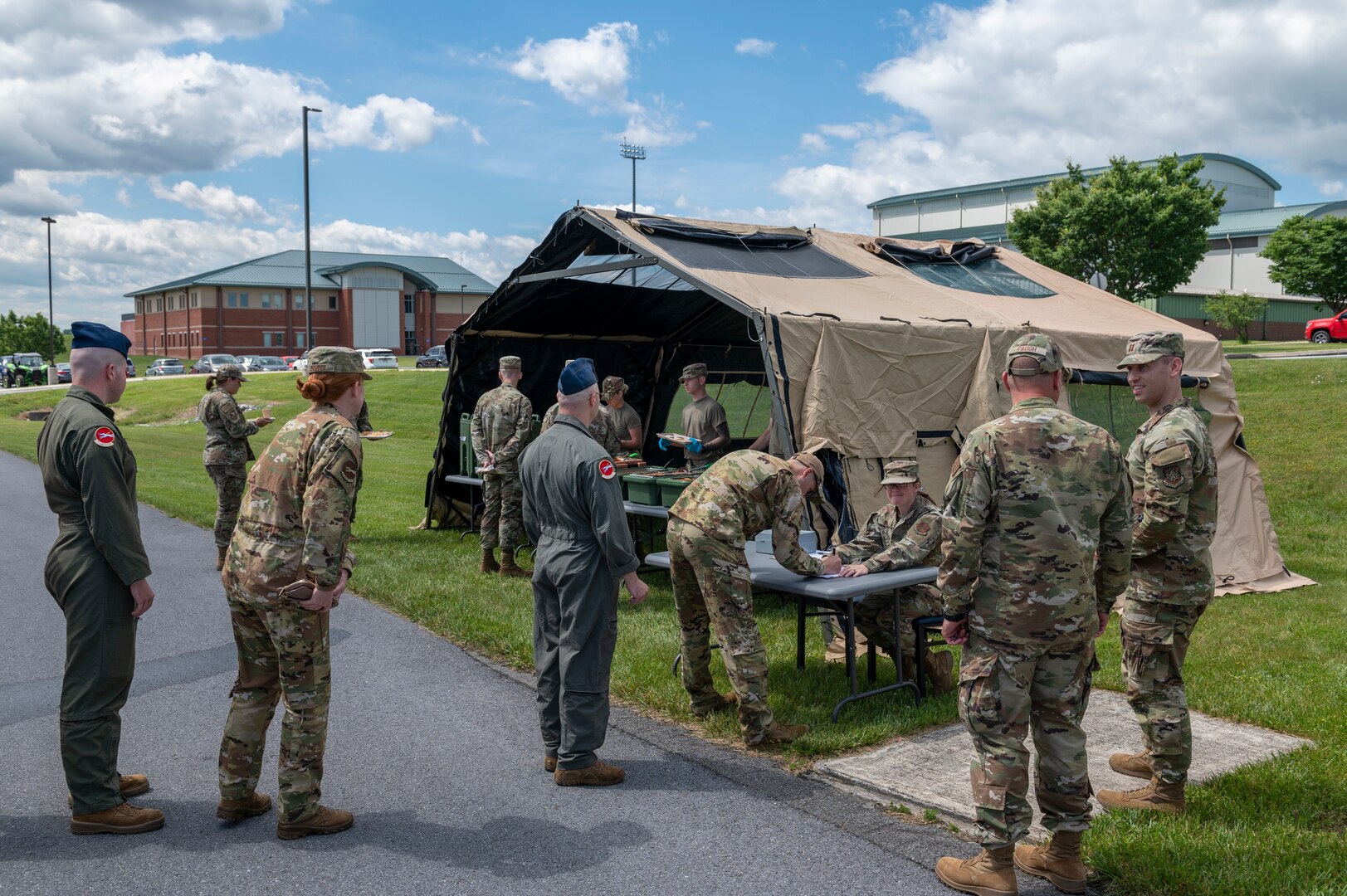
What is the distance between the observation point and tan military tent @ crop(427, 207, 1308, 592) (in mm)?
8258

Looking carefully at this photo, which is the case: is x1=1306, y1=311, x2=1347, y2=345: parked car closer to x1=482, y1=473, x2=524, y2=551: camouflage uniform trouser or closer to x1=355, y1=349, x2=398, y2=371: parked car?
x1=482, y1=473, x2=524, y2=551: camouflage uniform trouser

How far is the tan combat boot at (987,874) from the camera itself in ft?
12.6

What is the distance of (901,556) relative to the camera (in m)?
6.21

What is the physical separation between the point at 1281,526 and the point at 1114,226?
23.7 metres

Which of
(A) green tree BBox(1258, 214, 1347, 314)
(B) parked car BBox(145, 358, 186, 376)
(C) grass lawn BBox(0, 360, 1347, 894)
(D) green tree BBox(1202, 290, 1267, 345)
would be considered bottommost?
(C) grass lawn BBox(0, 360, 1347, 894)

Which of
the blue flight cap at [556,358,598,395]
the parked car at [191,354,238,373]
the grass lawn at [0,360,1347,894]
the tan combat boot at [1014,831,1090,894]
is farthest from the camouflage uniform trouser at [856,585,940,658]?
the parked car at [191,354,238,373]

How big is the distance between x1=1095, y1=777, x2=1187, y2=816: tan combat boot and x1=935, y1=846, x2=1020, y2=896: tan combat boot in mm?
1018

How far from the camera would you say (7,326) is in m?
68.2

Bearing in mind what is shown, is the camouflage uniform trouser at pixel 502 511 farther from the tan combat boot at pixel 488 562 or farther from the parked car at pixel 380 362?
the parked car at pixel 380 362

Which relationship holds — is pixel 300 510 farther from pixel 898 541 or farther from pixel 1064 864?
pixel 898 541

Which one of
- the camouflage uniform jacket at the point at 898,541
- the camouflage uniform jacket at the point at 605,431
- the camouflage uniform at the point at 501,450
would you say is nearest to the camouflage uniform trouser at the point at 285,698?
the camouflage uniform jacket at the point at 898,541

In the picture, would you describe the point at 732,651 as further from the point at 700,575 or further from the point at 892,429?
the point at 892,429

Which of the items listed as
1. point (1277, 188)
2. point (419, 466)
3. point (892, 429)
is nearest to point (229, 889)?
point (892, 429)

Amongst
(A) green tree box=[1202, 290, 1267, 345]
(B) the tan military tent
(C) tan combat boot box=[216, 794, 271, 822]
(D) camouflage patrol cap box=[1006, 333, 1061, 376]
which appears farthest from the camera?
(A) green tree box=[1202, 290, 1267, 345]
